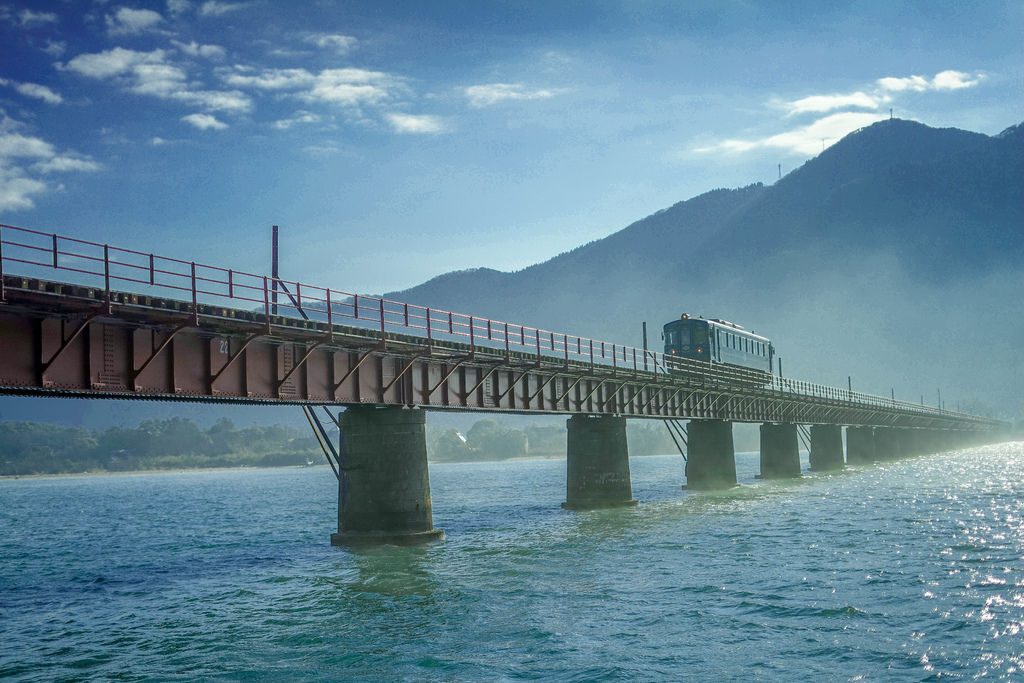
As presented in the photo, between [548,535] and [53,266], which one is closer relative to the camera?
[53,266]

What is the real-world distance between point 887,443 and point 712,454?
63.3 meters

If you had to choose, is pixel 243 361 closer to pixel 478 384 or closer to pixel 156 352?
pixel 156 352

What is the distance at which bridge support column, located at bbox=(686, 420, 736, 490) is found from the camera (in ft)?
211

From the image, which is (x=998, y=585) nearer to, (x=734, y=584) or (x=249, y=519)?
(x=734, y=584)

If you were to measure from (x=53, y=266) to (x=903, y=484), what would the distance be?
198ft

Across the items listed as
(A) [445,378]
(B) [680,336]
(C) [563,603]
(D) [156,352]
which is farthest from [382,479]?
(B) [680,336]

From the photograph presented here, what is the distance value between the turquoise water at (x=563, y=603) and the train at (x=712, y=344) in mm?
21780

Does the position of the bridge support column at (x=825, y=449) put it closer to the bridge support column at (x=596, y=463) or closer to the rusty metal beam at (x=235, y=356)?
the bridge support column at (x=596, y=463)

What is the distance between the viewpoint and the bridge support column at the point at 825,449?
89875mm

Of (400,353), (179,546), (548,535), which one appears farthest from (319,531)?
(400,353)

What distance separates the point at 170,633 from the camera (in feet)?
69.3

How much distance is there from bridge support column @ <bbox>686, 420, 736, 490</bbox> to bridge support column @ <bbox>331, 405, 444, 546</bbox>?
36.0 m

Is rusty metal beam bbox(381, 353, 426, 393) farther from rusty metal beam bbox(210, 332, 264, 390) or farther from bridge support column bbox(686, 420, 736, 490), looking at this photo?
bridge support column bbox(686, 420, 736, 490)

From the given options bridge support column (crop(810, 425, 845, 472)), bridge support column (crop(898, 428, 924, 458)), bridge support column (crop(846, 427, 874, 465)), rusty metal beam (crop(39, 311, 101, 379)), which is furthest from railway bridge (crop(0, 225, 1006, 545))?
bridge support column (crop(898, 428, 924, 458))
